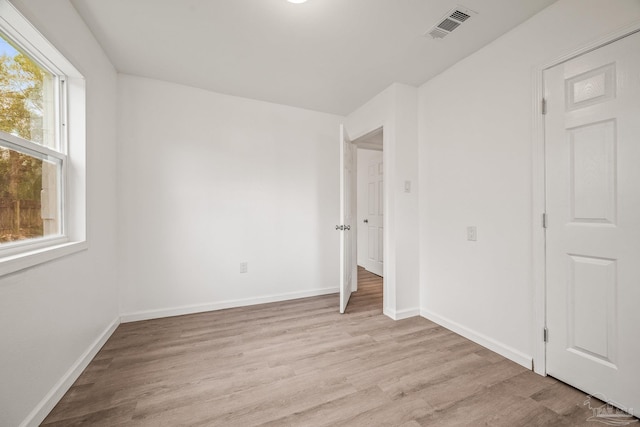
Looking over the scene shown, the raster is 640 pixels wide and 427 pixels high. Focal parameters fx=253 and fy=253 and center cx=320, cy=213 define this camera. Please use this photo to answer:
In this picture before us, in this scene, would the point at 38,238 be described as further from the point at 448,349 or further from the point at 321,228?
the point at 448,349

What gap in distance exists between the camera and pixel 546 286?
1.73 meters

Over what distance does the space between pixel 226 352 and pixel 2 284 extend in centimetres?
138

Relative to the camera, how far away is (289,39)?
2020 millimetres

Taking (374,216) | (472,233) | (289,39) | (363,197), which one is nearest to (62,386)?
(289,39)

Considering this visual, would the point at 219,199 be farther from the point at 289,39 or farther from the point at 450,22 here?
the point at 450,22

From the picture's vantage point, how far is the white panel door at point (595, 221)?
1371mm

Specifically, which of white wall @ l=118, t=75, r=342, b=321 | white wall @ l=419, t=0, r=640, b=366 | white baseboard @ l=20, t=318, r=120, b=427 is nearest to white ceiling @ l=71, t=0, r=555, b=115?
white wall @ l=419, t=0, r=640, b=366

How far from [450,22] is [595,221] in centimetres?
162

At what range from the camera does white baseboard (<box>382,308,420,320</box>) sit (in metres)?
2.64

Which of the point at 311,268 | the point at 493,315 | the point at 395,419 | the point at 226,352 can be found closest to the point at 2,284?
the point at 226,352

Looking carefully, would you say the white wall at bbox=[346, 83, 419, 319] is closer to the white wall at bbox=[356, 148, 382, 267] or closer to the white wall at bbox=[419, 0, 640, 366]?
the white wall at bbox=[419, 0, 640, 366]

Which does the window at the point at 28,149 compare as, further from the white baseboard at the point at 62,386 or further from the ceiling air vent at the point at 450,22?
the ceiling air vent at the point at 450,22

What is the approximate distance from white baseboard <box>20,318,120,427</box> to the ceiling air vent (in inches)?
133

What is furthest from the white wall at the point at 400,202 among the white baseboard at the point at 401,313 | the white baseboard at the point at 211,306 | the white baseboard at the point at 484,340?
the white baseboard at the point at 211,306
